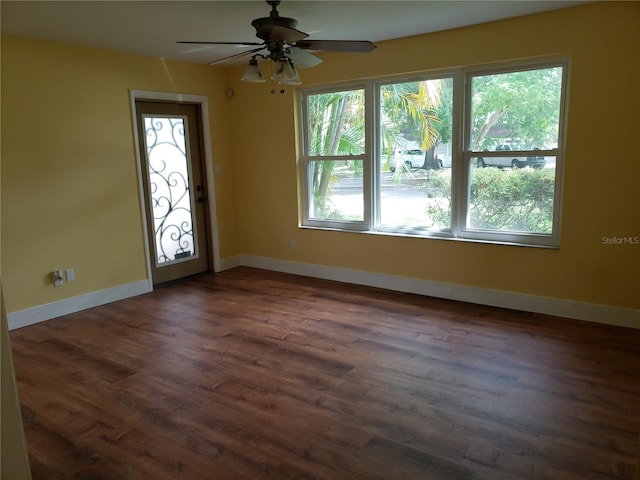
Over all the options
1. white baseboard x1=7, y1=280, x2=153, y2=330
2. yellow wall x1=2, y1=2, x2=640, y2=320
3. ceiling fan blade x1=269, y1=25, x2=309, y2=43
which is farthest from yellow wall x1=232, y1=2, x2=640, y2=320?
white baseboard x1=7, y1=280, x2=153, y2=330

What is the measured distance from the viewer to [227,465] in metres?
2.23

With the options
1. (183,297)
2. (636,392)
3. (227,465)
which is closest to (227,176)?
(183,297)

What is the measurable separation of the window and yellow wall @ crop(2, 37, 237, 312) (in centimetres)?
192

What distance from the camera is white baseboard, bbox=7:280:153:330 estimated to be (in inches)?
162

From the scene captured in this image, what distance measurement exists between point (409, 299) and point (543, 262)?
126cm

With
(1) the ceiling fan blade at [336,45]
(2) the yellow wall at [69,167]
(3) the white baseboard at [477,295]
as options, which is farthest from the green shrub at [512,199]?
(2) the yellow wall at [69,167]

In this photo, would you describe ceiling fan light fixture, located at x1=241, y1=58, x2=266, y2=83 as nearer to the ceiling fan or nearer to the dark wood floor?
the ceiling fan

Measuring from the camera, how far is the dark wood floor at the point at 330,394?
2.24 metres

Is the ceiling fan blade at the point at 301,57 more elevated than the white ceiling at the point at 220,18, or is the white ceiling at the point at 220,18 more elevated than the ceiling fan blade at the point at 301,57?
the white ceiling at the point at 220,18

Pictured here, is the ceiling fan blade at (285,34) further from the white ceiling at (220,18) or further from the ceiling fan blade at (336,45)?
the white ceiling at (220,18)

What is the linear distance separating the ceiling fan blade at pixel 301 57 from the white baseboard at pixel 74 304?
3.09 meters

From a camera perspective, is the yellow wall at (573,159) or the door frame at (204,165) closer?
the yellow wall at (573,159)

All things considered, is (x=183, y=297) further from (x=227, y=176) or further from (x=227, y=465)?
(x=227, y=465)

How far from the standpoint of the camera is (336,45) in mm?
3080
